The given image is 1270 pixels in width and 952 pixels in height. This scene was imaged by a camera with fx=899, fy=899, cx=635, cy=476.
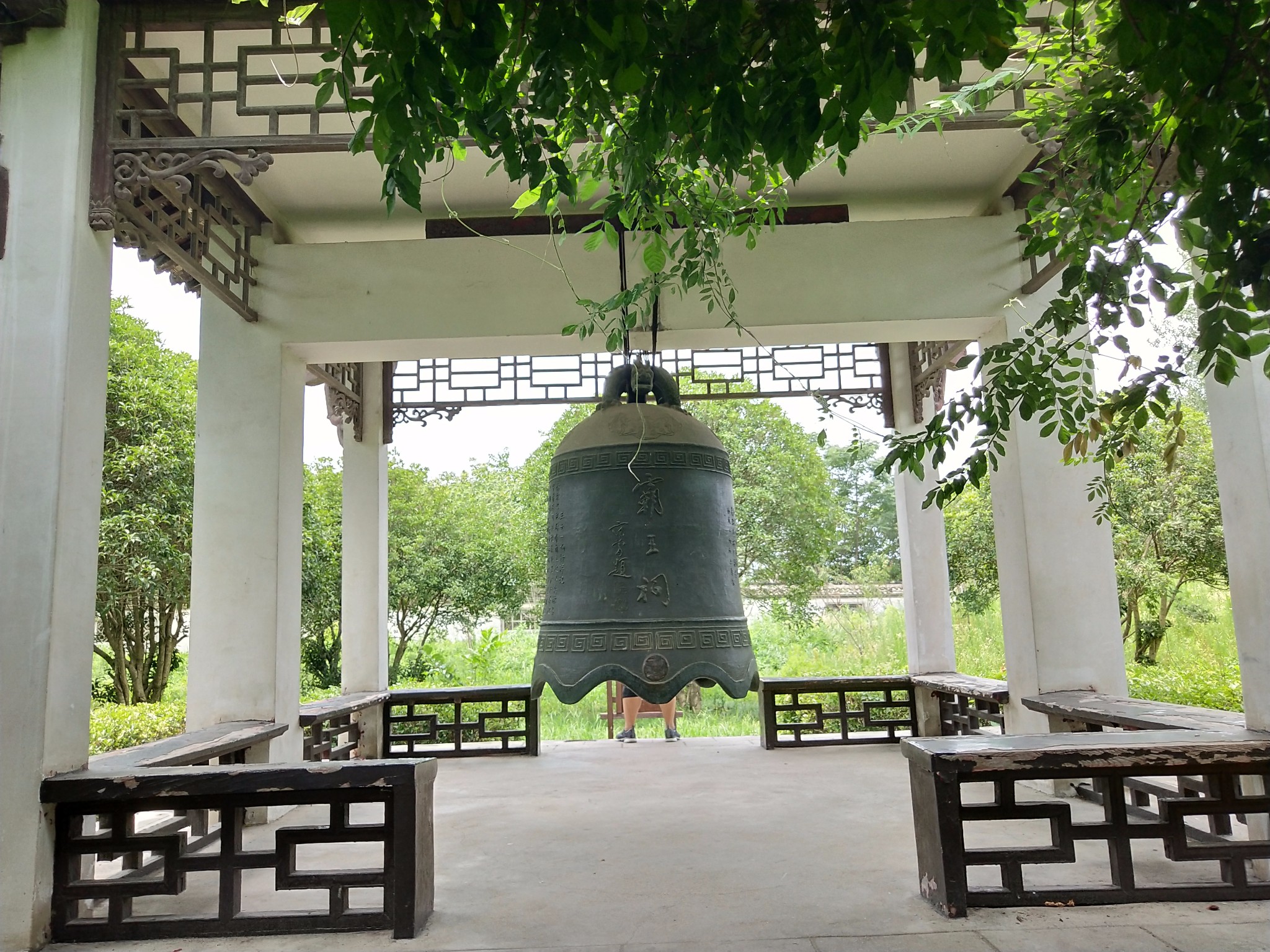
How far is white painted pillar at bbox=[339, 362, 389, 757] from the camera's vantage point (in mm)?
6547

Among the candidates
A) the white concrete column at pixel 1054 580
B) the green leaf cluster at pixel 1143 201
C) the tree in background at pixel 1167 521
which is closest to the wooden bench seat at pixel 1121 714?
the white concrete column at pixel 1054 580

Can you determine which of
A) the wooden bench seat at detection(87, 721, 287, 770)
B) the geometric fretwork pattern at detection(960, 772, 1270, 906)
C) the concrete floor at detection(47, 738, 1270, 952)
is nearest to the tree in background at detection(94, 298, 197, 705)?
the wooden bench seat at detection(87, 721, 287, 770)

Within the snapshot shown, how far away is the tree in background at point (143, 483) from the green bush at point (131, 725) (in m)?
1.10

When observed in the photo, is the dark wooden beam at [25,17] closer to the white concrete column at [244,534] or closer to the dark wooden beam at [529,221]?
the white concrete column at [244,534]

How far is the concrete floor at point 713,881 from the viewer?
2.81m

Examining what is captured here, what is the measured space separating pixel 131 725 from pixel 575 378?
4190mm

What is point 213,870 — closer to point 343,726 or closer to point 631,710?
point 343,726

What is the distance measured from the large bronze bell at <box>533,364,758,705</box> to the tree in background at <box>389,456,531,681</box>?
780cm

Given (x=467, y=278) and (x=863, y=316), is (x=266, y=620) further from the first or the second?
(x=863, y=316)

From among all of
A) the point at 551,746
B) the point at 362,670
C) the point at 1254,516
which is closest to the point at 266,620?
the point at 362,670

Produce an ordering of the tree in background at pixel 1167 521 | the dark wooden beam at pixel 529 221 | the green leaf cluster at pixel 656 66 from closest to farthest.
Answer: the green leaf cluster at pixel 656 66 < the dark wooden beam at pixel 529 221 < the tree in background at pixel 1167 521

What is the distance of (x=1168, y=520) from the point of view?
27.8ft

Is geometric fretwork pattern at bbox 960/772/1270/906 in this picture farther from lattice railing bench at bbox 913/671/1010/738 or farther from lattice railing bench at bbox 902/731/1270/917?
lattice railing bench at bbox 913/671/1010/738

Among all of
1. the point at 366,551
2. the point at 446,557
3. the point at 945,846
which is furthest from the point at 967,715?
the point at 446,557
